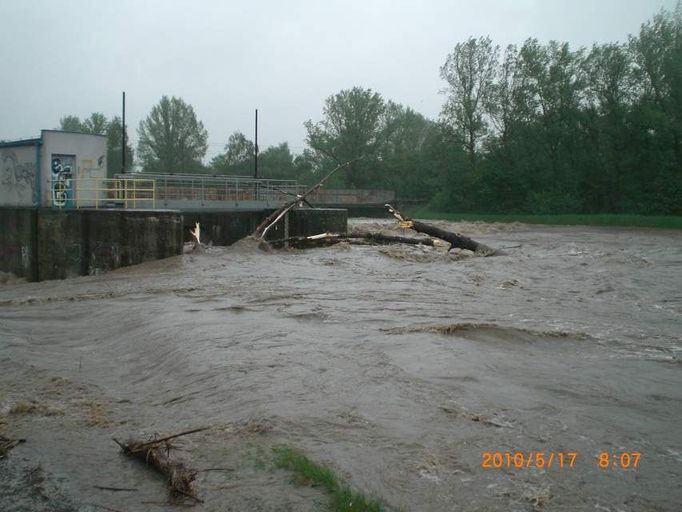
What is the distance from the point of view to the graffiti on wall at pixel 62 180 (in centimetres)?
2359

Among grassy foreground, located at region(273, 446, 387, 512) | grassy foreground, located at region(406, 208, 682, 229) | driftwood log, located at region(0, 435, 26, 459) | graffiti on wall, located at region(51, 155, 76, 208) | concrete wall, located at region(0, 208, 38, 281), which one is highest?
graffiti on wall, located at region(51, 155, 76, 208)

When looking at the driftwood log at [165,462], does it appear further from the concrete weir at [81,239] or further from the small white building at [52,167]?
Answer: the small white building at [52,167]

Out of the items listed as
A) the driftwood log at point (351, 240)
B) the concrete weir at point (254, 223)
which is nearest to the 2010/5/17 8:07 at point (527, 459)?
the driftwood log at point (351, 240)

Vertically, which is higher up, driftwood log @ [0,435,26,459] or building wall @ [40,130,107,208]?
building wall @ [40,130,107,208]

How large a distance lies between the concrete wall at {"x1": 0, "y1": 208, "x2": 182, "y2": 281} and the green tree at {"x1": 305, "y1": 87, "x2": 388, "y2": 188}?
6285 centimetres

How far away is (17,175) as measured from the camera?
25.5m

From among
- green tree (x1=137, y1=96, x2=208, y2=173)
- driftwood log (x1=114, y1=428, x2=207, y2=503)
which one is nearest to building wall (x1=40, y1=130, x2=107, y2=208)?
driftwood log (x1=114, y1=428, x2=207, y2=503)

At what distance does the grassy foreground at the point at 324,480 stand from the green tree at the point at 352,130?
258ft

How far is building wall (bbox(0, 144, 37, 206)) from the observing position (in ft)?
81.8

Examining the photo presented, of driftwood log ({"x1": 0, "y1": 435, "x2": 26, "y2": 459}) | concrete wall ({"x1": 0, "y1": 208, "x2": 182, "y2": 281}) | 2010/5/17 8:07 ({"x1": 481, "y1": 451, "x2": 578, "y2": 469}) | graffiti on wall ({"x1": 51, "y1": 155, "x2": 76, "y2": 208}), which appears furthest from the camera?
graffiti on wall ({"x1": 51, "y1": 155, "x2": 76, "y2": 208})

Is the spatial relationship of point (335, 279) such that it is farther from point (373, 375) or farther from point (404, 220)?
point (373, 375)

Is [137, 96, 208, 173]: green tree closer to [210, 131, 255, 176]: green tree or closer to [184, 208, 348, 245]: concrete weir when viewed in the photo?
[210, 131, 255, 176]: green tree

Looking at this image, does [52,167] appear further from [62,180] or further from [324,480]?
[324,480]

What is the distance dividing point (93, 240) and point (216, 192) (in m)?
15.8
